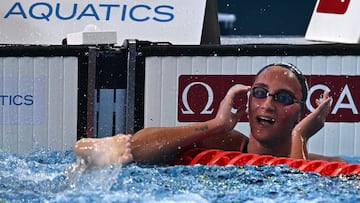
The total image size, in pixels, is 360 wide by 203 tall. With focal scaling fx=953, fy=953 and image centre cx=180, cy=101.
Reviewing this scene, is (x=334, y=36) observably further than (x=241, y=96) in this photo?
Yes

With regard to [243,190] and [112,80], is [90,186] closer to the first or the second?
[243,190]

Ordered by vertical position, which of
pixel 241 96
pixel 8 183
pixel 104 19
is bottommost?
pixel 8 183

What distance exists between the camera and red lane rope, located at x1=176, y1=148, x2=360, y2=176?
175 inches

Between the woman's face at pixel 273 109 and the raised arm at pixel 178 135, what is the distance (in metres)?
0.11

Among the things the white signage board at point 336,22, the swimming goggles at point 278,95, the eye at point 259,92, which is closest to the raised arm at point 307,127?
the swimming goggles at point 278,95

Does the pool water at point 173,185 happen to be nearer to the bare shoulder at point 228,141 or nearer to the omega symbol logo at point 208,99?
the bare shoulder at point 228,141

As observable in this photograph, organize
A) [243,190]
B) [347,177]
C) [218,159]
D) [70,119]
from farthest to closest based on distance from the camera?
[70,119] → [218,159] → [347,177] → [243,190]

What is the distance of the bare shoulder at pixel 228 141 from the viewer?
5172mm

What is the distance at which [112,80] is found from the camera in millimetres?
5543

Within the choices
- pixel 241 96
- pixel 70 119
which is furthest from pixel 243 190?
pixel 70 119

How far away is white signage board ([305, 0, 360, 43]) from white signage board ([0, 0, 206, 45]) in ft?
2.79

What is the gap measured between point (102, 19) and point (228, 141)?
1415mm

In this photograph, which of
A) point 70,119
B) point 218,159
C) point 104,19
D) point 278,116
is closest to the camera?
point 218,159

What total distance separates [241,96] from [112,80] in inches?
29.8
